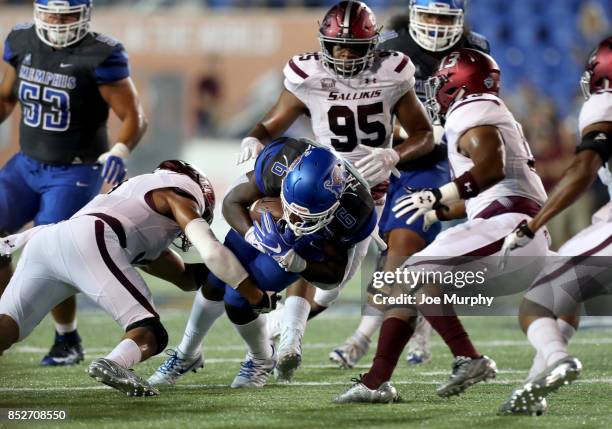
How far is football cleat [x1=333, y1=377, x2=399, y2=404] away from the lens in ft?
14.7

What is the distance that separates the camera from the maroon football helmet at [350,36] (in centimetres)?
533

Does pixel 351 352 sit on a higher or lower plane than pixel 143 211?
lower

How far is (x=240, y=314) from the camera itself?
4.79 meters

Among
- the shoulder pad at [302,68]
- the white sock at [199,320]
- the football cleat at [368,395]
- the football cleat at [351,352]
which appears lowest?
the football cleat at [351,352]

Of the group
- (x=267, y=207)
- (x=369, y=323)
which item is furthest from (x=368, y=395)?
(x=369, y=323)

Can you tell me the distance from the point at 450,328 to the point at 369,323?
4.78 feet

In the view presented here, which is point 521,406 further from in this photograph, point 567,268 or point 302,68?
point 302,68

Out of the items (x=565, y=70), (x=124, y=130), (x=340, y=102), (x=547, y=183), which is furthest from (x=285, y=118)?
(x=565, y=70)

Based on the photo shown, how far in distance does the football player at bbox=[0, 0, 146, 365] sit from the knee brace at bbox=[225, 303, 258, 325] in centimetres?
148

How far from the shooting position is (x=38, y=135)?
6.21 m

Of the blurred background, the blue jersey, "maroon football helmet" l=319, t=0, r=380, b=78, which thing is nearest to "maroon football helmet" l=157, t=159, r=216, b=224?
the blue jersey

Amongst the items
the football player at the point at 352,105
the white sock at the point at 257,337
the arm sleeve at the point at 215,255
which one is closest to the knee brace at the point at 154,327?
the arm sleeve at the point at 215,255

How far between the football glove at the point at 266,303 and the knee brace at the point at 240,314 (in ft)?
0.24

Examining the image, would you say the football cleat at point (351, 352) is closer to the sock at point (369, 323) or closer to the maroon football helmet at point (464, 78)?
the sock at point (369, 323)
